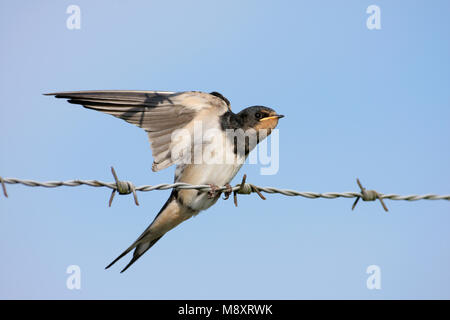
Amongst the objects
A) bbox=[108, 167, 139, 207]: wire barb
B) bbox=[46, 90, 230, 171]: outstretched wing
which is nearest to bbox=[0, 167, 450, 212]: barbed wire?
bbox=[108, 167, 139, 207]: wire barb

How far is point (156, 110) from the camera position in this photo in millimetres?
3965

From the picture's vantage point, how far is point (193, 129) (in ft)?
13.0

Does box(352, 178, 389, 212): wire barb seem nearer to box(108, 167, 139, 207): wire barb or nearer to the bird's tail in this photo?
box(108, 167, 139, 207): wire barb

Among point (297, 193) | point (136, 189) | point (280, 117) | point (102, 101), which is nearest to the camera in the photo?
point (136, 189)

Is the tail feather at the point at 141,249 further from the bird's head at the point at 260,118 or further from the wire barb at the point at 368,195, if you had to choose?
the wire barb at the point at 368,195

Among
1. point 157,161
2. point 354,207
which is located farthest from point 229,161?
point 354,207

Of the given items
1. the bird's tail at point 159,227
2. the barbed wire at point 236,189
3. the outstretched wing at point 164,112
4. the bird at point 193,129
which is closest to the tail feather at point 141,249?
the bird's tail at point 159,227

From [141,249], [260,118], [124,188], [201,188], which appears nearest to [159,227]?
[141,249]

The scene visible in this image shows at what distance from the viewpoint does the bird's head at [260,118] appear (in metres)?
4.05

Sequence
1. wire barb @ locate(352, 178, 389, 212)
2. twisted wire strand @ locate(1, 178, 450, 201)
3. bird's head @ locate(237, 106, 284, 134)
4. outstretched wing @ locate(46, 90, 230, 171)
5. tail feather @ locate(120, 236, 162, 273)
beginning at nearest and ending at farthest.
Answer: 1. twisted wire strand @ locate(1, 178, 450, 201)
2. wire barb @ locate(352, 178, 389, 212)
3. outstretched wing @ locate(46, 90, 230, 171)
4. bird's head @ locate(237, 106, 284, 134)
5. tail feather @ locate(120, 236, 162, 273)

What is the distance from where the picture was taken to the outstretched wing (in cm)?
387

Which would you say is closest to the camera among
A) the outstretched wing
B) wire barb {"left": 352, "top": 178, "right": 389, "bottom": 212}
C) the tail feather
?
wire barb {"left": 352, "top": 178, "right": 389, "bottom": 212}

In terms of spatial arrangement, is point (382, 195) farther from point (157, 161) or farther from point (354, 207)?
point (157, 161)

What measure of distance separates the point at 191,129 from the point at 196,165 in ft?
0.87
